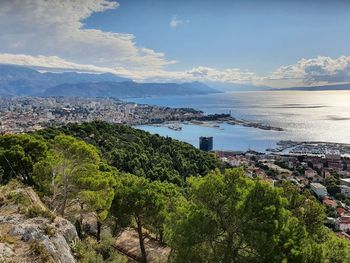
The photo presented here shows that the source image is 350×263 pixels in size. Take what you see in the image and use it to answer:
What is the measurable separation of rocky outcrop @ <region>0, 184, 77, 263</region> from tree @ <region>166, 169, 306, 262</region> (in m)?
Answer: 1.78

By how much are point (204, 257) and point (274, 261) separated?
1147mm

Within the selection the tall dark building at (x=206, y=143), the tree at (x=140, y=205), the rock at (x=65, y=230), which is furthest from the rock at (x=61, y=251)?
the tall dark building at (x=206, y=143)

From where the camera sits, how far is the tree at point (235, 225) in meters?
4.80

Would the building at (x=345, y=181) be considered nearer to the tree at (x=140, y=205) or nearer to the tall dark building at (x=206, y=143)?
the tall dark building at (x=206, y=143)

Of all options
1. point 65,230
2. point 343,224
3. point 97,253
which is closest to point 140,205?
point 97,253

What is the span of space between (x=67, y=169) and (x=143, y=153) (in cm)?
1644

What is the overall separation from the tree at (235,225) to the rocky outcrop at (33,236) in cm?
178

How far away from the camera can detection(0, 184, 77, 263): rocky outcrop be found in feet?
12.6

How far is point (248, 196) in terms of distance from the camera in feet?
16.6

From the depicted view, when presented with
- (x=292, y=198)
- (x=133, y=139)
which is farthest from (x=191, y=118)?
(x=292, y=198)

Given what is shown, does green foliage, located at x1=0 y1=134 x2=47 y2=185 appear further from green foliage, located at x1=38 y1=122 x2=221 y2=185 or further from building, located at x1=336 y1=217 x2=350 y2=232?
building, located at x1=336 y1=217 x2=350 y2=232

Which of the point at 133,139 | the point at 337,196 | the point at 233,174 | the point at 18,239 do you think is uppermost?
the point at 233,174

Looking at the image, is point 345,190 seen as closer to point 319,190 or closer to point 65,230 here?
point 319,190

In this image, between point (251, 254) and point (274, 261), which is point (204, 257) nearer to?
point (251, 254)
